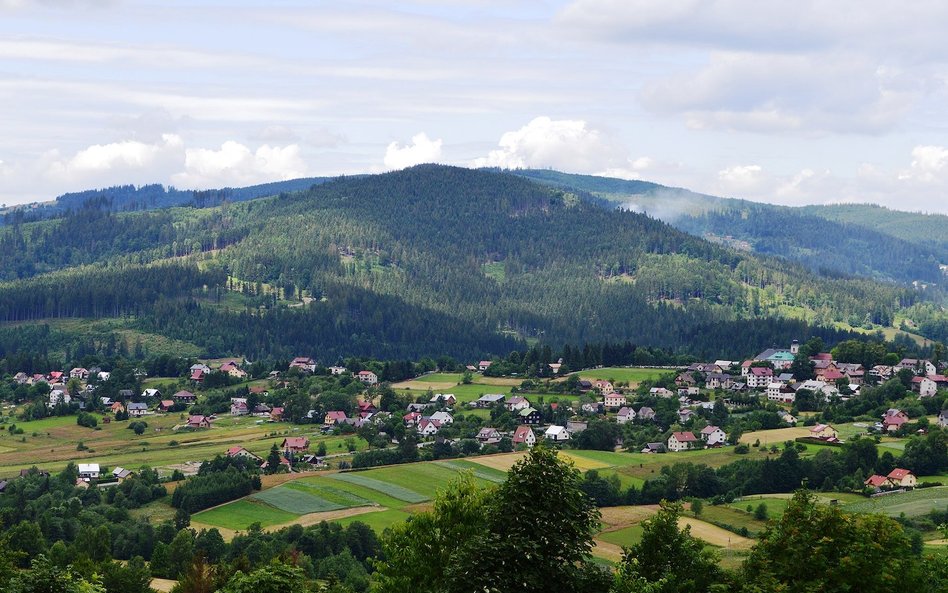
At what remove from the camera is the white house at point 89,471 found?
117062 millimetres

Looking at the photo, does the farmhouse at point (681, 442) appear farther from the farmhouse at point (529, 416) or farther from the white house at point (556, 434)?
the farmhouse at point (529, 416)

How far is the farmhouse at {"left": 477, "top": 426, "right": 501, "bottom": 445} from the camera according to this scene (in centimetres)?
13675

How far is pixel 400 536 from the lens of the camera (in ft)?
138

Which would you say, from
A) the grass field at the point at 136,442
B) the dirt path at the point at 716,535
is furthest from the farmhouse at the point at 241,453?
the dirt path at the point at 716,535

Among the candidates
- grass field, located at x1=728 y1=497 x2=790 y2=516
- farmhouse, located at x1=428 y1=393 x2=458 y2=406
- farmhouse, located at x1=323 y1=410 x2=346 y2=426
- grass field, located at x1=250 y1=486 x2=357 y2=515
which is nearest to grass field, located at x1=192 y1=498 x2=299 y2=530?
grass field, located at x1=250 y1=486 x2=357 y2=515

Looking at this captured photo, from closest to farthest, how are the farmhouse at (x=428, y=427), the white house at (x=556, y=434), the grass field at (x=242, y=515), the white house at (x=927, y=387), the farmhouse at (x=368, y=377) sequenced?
the grass field at (x=242, y=515) → the white house at (x=556, y=434) → the farmhouse at (x=428, y=427) → the white house at (x=927, y=387) → the farmhouse at (x=368, y=377)

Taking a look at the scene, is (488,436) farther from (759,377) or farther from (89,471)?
(759,377)

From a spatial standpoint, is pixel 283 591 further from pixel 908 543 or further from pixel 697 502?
pixel 697 502

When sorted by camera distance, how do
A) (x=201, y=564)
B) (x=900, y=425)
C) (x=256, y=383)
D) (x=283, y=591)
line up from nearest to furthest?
1. (x=283, y=591)
2. (x=201, y=564)
3. (x=900, y=425)
4. (x=256, y=383)

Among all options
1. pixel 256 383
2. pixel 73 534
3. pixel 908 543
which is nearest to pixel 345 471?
pixel 73 534

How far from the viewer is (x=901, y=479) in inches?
4063

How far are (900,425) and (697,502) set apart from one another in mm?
42070

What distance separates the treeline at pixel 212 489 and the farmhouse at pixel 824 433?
5961 centimetres

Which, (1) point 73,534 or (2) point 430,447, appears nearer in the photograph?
(1) point 73,534
